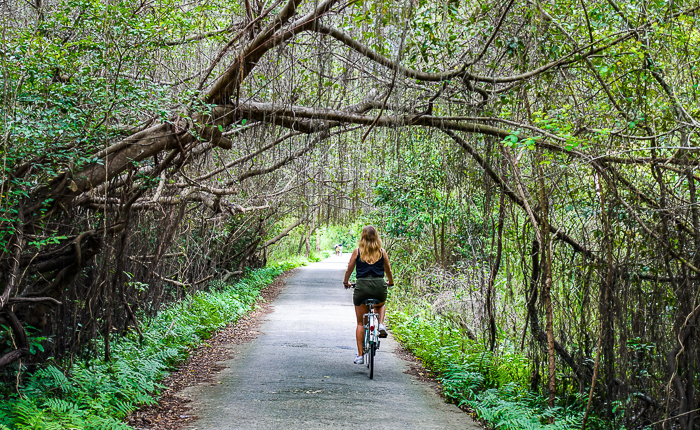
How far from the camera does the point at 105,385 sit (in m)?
5.98

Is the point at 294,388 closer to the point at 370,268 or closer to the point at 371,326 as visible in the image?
the point at 371,326

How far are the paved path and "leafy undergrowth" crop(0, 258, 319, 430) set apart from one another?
0.69m

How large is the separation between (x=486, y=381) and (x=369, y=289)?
1901mm

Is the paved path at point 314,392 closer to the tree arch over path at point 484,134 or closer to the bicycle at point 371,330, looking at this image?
the bicycle at point 371,330

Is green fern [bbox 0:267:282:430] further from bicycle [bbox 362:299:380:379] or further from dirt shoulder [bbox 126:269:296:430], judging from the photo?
bicycle [bbox 362:299:380:379]

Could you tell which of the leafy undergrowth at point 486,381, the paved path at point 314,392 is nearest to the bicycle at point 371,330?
the paved path at point 314,392

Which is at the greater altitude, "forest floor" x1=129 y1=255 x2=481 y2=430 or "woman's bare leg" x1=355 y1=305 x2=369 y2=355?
"woman's bare leg" x1=355 y1=305 x2=369 y2=355

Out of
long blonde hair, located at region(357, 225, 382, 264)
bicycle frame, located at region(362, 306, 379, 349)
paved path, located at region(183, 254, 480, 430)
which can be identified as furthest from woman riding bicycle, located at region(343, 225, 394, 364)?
paved path, located at region(183, 254, 480, 430)

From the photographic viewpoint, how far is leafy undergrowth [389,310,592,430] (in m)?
5.42

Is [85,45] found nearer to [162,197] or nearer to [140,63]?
[140,63]

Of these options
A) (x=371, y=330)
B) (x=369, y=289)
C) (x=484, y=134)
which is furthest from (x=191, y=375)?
(x=484, y=134)

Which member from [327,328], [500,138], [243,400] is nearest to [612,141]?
[500,138]

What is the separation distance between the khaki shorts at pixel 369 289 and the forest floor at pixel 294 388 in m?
1.09

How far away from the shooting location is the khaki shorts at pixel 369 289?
24.1 ft
